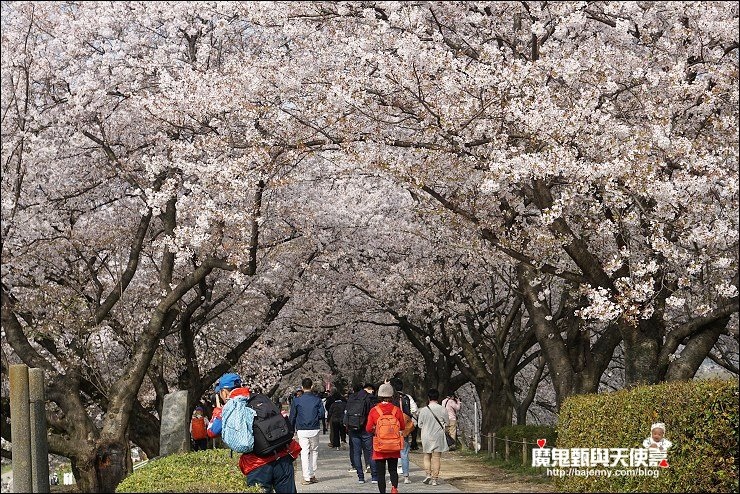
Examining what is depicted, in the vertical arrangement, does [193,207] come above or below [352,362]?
above

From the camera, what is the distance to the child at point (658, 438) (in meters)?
9.32

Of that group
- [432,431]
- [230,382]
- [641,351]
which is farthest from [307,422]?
[230,382]

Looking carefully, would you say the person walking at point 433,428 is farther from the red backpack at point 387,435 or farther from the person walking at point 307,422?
the red backpack at point 387,435

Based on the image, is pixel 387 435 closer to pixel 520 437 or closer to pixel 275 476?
pixel 275 476

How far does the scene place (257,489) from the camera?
8562mm

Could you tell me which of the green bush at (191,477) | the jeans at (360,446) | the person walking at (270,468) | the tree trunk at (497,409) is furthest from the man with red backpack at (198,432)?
the tree trunk at (497,409)

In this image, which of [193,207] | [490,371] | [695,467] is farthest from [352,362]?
[695,467]

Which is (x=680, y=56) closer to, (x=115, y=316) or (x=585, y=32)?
(x=585, y=32)

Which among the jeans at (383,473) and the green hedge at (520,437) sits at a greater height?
the jeans at (383,473)

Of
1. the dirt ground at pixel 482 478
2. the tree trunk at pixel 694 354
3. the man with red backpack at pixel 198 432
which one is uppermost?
the tree trunk at pixel 694 354

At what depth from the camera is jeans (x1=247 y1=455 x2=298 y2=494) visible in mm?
8695

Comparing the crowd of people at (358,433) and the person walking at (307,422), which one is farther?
the person walking at (307,422)

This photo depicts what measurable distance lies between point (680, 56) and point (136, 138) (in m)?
10.8

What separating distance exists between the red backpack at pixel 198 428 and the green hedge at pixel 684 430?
791 centimetres
